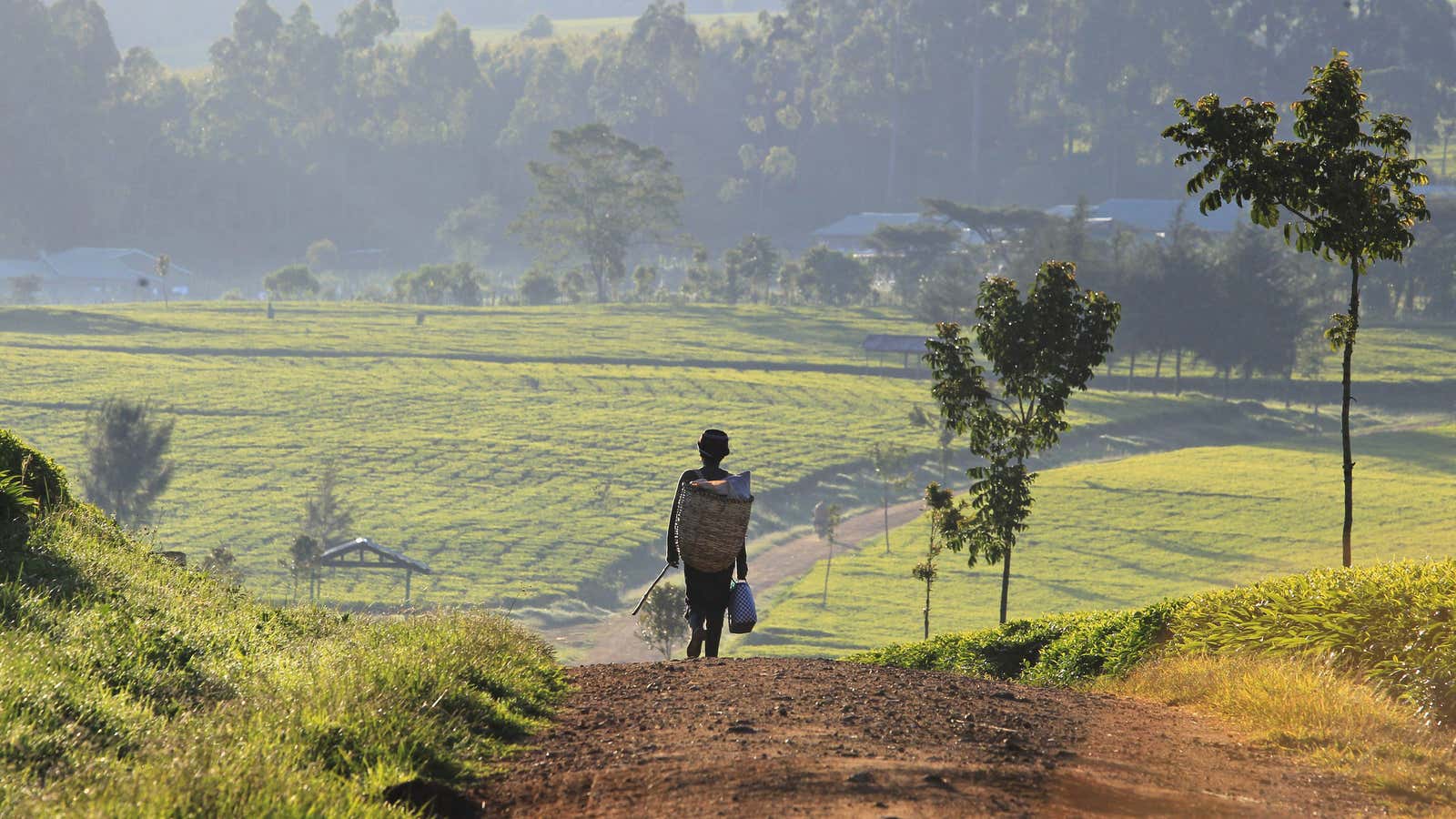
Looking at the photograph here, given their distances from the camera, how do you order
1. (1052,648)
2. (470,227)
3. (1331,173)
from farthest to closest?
(470,227) < (1052,648) < (1331,173)

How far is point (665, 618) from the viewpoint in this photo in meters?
44.6

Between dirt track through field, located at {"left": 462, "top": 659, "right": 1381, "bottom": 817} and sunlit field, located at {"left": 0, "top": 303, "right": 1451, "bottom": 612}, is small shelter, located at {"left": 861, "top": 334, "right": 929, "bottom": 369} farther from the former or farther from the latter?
dirt track through field, located at {"left": 462, "top": 659, "right": 1381, "bottom": 817}

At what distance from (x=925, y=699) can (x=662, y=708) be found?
1.86 m

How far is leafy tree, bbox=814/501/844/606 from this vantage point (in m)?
59.8

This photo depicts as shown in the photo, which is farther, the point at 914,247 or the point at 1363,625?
the point at 914,247

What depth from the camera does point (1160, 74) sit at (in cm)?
18300

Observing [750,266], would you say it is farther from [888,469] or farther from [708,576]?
[708,576]

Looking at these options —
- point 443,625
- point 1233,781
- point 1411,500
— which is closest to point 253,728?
point 443,625

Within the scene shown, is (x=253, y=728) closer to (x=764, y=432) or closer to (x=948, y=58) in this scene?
(x=764, y=432)

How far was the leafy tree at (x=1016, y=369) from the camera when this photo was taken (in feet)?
91.1

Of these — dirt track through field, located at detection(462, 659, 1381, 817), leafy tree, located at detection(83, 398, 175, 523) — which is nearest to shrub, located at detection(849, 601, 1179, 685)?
dirt track through field, located at detection(462, 659, 1381, 817)

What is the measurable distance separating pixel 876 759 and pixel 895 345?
95.5 m

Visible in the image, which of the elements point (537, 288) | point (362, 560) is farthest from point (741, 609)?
point (537, 288)

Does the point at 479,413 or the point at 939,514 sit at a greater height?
the point at 939,514
